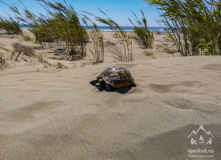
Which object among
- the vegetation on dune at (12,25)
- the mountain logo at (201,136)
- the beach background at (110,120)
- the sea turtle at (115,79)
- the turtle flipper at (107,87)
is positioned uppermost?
the vegetation on dune at (12,25)

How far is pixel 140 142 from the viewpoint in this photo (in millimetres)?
1310

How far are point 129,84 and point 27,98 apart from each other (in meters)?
1.50

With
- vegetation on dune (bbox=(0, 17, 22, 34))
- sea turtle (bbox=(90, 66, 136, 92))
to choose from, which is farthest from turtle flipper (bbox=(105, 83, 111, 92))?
vegetation on dune (bbox=(0, 17, 22, 34))

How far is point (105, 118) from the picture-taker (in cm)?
161

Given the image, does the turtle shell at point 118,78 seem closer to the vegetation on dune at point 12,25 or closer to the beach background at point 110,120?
the beach background at point 110,120

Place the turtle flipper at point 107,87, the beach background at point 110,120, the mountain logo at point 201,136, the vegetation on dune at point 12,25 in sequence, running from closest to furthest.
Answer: the beach background at point 110,120 → the mountain logo at point 201,136 → the turtle flipper at point 107,87 → the vegetation on dune at point 12,25

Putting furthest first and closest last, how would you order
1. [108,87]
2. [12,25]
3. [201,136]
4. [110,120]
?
[12,25]
[108,87]
[110,120]
[201,136]

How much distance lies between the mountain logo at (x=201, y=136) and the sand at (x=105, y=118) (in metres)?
0.04

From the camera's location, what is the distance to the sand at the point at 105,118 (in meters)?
1.22

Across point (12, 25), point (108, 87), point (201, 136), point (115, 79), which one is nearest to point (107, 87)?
point (108, 87)

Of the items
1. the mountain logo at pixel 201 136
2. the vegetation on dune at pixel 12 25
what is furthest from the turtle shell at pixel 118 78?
the vegetation on dune at pixel 12 25

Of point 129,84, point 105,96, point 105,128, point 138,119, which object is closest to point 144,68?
point 129,84

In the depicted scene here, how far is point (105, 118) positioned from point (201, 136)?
2.98 ft

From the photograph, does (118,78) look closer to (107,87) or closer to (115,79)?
(115,79)
